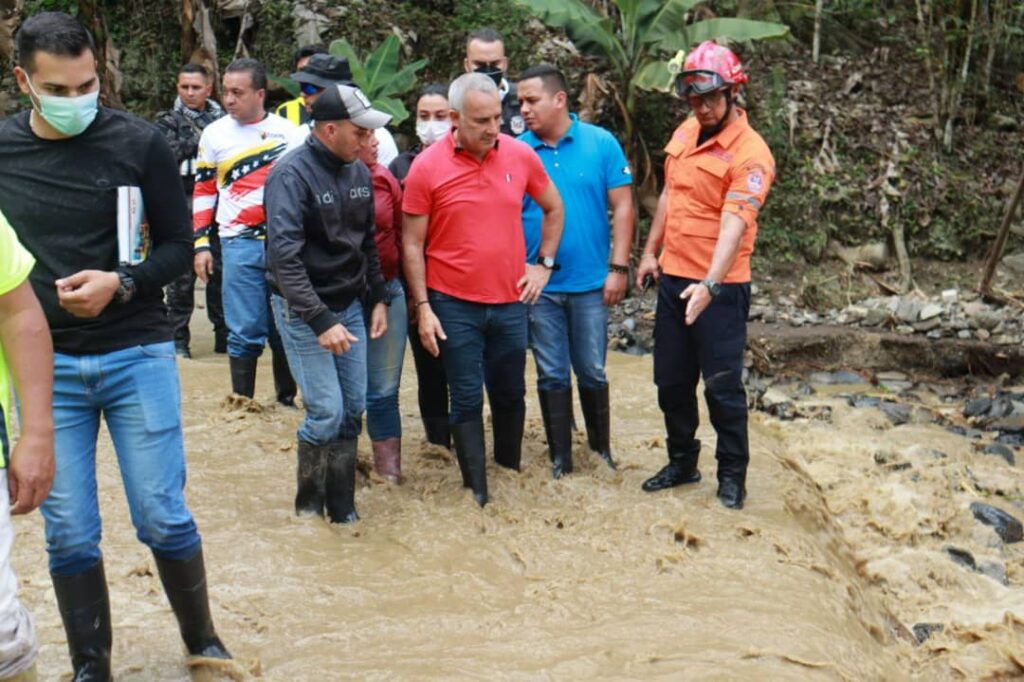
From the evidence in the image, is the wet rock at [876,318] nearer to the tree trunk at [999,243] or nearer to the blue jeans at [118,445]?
the tree trunk at [999,243]

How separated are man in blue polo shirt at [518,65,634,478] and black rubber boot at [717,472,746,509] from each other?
0.88 meters

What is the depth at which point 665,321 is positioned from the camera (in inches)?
223

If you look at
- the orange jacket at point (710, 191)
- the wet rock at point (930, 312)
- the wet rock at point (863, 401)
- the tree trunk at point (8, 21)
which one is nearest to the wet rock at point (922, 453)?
the wet rock at point (863, 401)

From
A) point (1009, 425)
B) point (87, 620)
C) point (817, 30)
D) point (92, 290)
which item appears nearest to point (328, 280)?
point (92, 290)

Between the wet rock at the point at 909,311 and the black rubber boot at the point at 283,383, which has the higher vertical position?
the black rubber boot at the point at 283,383

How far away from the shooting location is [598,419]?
20.5 feet

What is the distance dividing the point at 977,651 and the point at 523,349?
2484 mm

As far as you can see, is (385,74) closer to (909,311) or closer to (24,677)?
(909,311)

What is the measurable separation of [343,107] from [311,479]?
1.71m

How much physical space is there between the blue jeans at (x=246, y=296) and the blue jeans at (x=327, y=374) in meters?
1.66

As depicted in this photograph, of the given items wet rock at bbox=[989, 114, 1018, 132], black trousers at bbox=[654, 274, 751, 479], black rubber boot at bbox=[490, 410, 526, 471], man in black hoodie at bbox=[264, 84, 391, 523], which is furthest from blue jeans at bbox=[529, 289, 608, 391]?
wet rock at bbox=[989, 114, 1018, 132]

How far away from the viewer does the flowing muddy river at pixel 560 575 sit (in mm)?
4023

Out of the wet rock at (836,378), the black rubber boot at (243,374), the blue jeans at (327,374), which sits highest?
the blue jeans at (327,374)

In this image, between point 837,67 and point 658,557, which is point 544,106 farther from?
point 837,67
